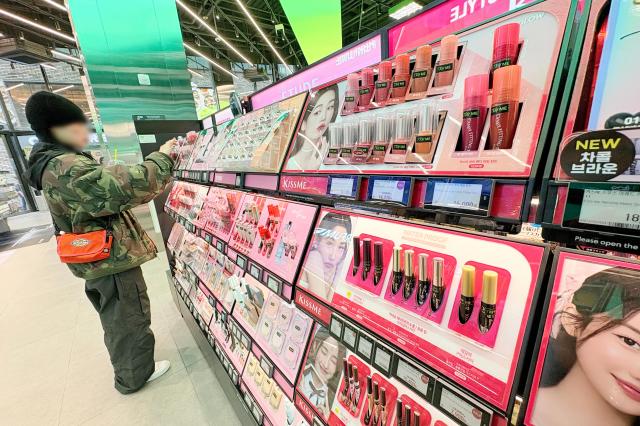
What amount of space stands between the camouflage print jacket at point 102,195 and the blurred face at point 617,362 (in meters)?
1.84

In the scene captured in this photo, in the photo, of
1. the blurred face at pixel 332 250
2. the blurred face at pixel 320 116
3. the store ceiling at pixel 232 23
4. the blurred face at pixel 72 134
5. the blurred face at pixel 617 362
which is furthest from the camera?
the store ceiling at pixel 232 23

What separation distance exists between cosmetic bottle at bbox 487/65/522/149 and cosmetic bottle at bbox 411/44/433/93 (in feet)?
0.60

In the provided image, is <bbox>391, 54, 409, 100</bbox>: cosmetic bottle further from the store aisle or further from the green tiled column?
the green tiled column

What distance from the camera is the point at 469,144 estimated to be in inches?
21.7

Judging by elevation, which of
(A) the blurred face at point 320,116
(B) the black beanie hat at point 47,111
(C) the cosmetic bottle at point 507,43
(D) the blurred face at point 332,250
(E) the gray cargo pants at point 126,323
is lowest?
(E) the gray cargo pants at point 126,323

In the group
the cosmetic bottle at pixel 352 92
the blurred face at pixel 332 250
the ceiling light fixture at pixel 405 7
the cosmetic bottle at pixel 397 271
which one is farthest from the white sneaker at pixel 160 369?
the ceiling light fixture at pixel 405 7

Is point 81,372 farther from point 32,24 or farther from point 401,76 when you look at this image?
point 32,24

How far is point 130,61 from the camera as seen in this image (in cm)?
397

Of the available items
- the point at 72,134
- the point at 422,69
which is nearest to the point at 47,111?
the point at 72,134

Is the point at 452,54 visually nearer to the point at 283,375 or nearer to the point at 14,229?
the point at 283,375

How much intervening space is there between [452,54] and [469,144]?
0.22 m

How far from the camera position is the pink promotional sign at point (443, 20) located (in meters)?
0.77

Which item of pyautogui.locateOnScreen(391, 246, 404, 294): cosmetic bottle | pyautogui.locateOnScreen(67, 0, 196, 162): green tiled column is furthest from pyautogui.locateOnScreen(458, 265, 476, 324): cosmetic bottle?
pyautogui.locateOnScreen(67, 0, 196, 162): green tiled column

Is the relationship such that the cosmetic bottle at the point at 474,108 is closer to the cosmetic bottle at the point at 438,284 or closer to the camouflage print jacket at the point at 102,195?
the cosmetic bottle at the point at 438,284
